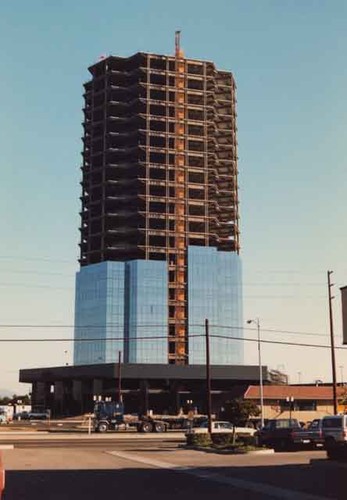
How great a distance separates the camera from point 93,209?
171 m

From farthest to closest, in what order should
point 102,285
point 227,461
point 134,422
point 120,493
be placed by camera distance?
point 102,285
point 134,422
point 227,461
point 120,493

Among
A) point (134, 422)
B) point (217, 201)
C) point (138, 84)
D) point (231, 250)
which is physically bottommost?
point (134, 422)

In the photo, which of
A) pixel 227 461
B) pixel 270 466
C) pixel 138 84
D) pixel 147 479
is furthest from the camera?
pixel 138 84

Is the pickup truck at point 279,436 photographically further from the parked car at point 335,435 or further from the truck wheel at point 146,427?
the truck wheel at point 146,427

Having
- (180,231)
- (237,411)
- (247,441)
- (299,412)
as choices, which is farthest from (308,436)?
(180,231)

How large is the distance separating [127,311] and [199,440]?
382 feet

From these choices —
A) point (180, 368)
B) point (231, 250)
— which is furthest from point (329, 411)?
point (231, 250)

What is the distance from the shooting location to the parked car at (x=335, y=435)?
33.2 m

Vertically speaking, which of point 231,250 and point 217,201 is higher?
point 217,201

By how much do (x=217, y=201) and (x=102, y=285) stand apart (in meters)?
37.7

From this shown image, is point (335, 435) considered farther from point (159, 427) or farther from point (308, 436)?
point (159, 427)

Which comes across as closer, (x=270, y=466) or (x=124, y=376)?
(x=270, y=466)

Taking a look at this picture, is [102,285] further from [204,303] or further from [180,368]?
[180,368]

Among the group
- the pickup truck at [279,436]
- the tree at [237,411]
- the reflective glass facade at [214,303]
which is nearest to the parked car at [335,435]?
the pickup truck at [279,436]
